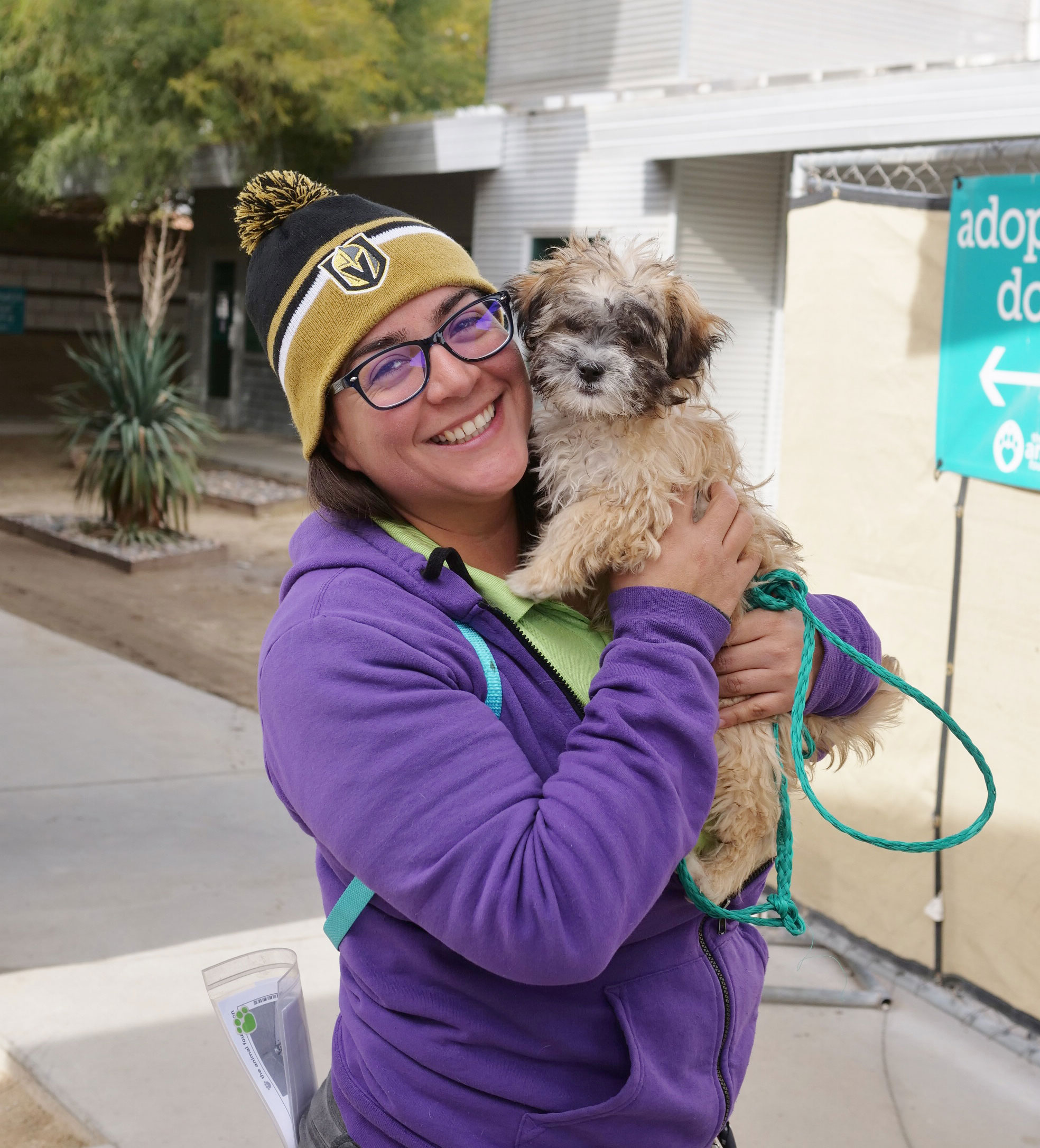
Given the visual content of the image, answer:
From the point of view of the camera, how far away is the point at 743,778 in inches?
78.4

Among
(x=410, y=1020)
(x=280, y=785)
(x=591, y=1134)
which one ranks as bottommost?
(x=591, y=1134)

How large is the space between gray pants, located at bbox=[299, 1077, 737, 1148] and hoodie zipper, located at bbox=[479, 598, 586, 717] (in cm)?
67

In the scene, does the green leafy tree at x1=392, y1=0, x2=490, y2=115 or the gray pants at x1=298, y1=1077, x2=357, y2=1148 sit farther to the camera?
the green leafy tree at x1=392, y1=0, x2=490, y2=115

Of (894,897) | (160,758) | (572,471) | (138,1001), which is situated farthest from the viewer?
(160,758)

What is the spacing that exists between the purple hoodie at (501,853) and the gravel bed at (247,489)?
45.7ft

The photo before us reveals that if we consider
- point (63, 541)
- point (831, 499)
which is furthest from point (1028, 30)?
point (831, 499)

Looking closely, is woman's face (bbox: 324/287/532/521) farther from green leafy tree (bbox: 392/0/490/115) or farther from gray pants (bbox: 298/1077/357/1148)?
green leafy tree (bbox: 392/0/490/115)

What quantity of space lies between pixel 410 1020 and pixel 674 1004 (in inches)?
13.7

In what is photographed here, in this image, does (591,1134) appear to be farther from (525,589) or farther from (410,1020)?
(525,589)

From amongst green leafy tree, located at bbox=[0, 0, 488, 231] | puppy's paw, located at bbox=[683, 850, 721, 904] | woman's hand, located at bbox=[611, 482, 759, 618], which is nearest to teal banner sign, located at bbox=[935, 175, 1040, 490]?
woman's hand, located at bbox=[611, 482, 759, 618]

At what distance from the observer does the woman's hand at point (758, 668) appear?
6.20 feet

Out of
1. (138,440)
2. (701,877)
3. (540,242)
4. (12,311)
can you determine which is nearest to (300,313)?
(701,877)

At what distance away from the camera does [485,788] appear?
1402mm

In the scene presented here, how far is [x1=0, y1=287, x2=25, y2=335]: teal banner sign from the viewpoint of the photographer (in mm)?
25469
